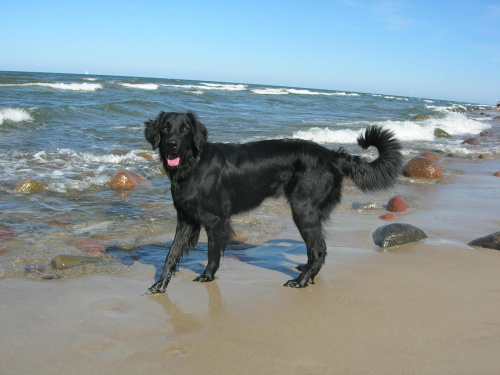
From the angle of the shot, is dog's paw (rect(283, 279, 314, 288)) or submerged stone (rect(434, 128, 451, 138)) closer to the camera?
dog's paw (rect(283, 279, 314, 288))

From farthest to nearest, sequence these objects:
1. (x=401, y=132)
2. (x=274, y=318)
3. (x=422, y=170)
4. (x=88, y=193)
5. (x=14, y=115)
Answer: (x=401, y=132), (x=14, y=115), (x=422, y=170), (x=88, y=193), (x=274, y=318)

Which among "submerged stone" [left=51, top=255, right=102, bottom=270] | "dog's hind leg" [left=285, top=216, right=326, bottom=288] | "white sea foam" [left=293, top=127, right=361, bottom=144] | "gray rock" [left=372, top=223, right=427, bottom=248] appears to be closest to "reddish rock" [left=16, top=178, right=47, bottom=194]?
"submerged stone" [left=51, top=255, right=102, bottom=270]

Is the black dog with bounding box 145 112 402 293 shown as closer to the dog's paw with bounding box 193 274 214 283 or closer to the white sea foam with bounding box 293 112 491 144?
the dog's paw with bounding box 193 274 214 283

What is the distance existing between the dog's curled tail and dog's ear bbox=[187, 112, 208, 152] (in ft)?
4.57

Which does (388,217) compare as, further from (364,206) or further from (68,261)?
(68,261)

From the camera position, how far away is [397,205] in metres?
6.73

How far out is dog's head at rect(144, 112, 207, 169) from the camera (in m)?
4.05

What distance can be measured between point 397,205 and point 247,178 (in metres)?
3.23

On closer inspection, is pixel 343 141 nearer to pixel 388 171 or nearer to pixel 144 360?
pixel 388 171

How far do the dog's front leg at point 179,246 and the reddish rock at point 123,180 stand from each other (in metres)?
3.89

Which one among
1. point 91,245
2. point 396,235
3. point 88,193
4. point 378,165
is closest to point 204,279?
point 91,245

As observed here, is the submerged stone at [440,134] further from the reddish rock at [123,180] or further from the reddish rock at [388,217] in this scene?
the reddish rock at [123,180]

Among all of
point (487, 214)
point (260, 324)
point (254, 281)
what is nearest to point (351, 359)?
point (260, 324)

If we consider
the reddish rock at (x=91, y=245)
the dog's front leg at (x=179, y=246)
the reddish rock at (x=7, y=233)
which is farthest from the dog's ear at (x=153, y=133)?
the reddish rock at (x=7, y=233)
